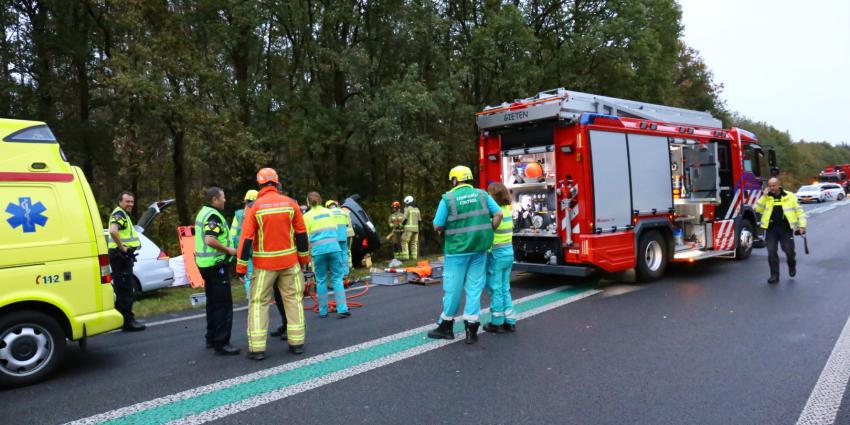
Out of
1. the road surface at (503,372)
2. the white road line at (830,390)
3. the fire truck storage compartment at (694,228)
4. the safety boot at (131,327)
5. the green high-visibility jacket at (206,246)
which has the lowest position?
the white road line at (830,390)

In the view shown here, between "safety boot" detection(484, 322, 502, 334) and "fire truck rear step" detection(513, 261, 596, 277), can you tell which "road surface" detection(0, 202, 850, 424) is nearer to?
"safety boot" detection(484, 322, 502, 334)

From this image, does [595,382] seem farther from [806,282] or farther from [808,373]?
[806,282]

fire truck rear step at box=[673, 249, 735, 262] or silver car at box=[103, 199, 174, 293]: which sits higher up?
silver car at box=[103, 199, 174, 293]

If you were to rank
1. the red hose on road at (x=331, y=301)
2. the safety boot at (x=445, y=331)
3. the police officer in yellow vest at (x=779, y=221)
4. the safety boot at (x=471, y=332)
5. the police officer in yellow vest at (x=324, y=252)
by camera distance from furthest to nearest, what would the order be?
1. the police officer in yellow vest at (x=779, y=221)
2. the red hose on road at (x=331, y=301)
3. the police officer in yellow vest at (x=324, y=252)
4. the safety boot at (x=445, y=331)
5. the safety boot at (x=471, y=332)

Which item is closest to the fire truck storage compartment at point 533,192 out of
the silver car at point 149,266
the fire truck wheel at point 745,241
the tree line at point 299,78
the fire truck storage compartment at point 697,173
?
the fire truck storage compartment at point 697,173

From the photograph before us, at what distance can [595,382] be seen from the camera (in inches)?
170

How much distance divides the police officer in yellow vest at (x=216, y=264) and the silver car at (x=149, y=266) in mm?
4259

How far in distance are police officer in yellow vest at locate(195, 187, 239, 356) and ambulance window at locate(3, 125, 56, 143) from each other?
1455 millimetres

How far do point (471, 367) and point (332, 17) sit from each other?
46.0 feet

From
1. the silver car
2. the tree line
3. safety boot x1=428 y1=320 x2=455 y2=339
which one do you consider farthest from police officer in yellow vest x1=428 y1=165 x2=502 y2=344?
the tree line

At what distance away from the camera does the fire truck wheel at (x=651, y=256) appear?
8.82m

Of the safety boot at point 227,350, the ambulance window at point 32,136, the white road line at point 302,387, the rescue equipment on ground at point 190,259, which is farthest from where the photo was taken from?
the rescue equipment on ground at point 190,259

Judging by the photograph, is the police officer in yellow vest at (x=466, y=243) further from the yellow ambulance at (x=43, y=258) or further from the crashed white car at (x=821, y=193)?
the crashed white car at (x=821, y=193)

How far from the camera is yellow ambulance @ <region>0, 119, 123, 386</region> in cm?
452
